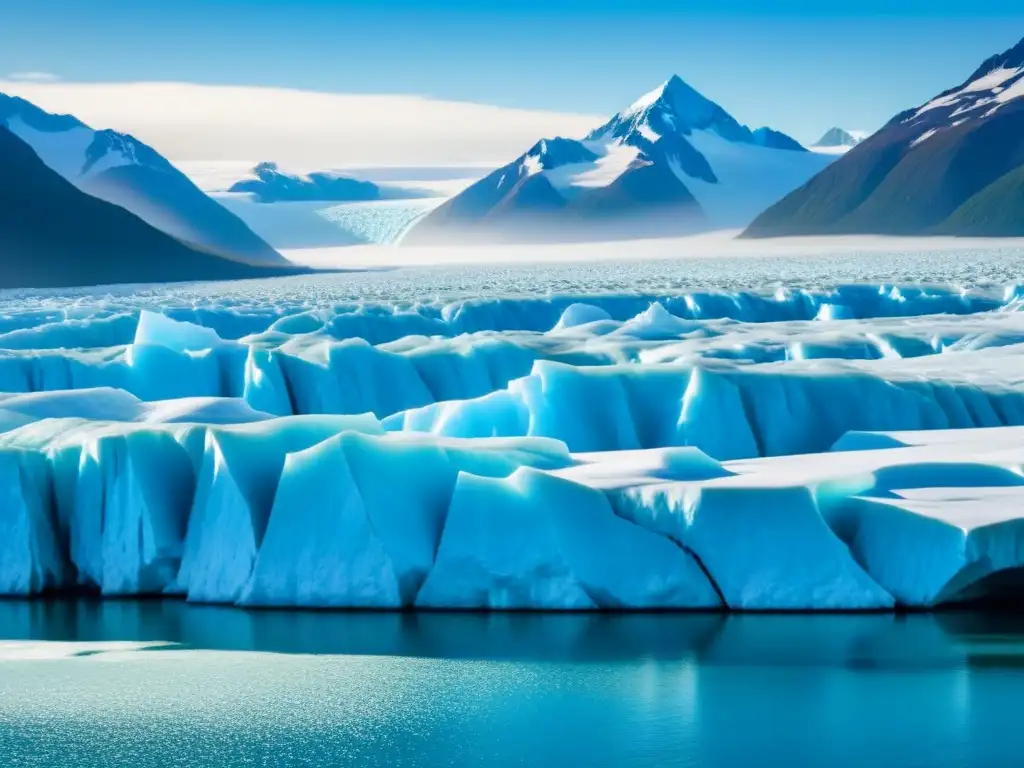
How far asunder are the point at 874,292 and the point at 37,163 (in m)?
64.3

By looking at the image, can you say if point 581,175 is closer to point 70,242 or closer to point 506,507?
point 70,242

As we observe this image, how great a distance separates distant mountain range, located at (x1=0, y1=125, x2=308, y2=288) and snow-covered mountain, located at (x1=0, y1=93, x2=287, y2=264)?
38.3 meters

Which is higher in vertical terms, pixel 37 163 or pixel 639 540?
pixel 37 163

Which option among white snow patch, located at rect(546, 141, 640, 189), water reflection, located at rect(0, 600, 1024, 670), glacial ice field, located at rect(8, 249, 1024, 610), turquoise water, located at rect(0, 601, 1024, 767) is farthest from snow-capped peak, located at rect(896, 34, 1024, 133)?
turquoise water, located at rect(0, 601, 1024, 767)

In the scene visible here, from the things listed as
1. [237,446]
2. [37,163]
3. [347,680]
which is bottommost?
[347,680]

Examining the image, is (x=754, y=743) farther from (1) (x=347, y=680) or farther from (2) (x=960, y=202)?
(2) (x=960, y=202)

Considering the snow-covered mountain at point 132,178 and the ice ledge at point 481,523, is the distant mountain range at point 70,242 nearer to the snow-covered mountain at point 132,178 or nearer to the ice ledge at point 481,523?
the snow-covered mountain at point 132,178

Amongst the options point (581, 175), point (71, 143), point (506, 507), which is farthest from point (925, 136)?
point (506, 507)

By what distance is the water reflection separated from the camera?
1010 cm

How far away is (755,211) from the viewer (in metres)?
198

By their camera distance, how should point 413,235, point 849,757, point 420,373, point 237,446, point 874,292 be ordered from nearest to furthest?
point 849,757
point 237,446
point 420,373
point 874,292
point 413,235

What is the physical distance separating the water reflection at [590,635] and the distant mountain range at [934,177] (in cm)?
11019

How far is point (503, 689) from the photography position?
376 inches

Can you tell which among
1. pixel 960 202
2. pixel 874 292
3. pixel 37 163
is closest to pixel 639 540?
pixel 874 292
